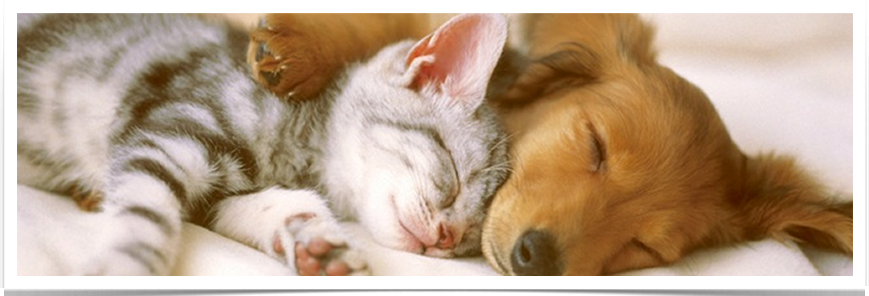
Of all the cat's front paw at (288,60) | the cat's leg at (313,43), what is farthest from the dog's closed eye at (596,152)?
the cat's front paw at (288,60)

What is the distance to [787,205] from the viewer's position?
5.91 ft

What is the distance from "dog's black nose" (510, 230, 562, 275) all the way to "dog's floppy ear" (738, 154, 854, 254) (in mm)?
382

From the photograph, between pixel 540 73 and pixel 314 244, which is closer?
pixel 314 244

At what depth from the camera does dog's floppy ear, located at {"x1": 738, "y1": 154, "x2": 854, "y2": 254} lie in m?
1.79

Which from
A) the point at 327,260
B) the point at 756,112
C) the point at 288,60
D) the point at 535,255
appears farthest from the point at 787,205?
the point at 288,60

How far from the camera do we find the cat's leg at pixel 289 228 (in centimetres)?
168

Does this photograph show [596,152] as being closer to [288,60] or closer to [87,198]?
[288,60]

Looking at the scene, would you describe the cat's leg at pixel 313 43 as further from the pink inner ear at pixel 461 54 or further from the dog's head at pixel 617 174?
the dog's head at pixel 617 174

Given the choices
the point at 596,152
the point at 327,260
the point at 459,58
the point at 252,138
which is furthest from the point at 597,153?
the point at 252,138

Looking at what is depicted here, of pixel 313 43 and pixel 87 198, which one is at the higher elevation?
pixel 313 43

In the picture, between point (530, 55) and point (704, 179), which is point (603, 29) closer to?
point (530, 55)

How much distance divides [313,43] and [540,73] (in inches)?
17.8

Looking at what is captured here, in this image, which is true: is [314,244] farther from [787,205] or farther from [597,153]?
[787,205]

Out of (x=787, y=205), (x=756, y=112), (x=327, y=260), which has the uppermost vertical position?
(x=756, y=112)
